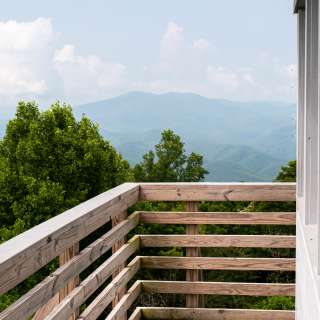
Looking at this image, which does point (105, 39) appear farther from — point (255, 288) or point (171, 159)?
point (255, 288)

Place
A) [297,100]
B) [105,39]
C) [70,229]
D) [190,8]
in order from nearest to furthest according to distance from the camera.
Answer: [70,229]
[297,100]
[190,8]
[105,39]

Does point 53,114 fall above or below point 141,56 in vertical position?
below

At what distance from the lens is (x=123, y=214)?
3.90 metres

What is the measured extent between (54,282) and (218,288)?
195 cm

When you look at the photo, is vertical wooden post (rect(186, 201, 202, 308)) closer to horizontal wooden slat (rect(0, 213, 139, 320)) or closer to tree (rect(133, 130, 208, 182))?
horizontal wooden slat (rect(0, 213, 139, 320))

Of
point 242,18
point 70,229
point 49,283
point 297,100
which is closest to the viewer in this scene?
point 49,283

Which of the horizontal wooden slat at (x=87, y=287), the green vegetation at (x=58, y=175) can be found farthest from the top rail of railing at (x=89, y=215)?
the green vegetation at (x=58, y=175)

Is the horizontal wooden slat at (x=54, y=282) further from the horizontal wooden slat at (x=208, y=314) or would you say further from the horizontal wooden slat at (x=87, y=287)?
the horizontal wooden slat at (x=208, y=314)

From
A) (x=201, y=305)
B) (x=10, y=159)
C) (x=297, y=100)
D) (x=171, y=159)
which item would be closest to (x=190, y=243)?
(x=201, y=305)

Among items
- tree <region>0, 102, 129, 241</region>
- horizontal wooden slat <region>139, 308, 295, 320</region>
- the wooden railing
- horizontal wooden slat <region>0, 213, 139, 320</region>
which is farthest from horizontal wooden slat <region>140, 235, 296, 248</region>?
tree <region>0, 102, 129, 241</region>

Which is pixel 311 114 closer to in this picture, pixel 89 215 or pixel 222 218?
pixel 89 215

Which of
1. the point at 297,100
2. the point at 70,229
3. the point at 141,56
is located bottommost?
the point at 70,229

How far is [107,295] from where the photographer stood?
3.37 metres

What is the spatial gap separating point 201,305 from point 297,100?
1.54 metres
